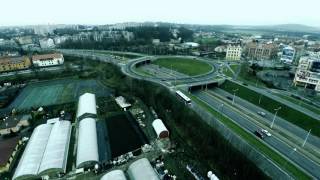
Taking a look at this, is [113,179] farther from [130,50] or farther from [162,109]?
[130,50]

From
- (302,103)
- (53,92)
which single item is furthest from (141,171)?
(53,92)

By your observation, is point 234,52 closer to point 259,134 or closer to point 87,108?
point 259,134

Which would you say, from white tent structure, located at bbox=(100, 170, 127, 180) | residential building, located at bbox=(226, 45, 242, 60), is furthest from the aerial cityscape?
residential building, located at bbox=(226, 45, 242, 60)

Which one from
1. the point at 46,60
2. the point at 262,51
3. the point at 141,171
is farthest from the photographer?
the point at 262,51

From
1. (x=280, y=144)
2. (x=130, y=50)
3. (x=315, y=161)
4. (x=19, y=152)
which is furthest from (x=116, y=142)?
(x=130, y=50)

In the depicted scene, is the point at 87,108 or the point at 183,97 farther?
the point at 183,97

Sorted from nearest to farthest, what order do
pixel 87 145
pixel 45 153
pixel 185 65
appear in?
pixel 45 153
pixel 87 145
pixel 185 65

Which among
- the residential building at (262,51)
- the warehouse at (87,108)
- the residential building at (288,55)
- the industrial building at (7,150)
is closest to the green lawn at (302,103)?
the warehouse at (87,108)

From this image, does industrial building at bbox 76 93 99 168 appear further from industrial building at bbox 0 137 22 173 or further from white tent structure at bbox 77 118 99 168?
industrial building at bbox 0 137 22 173
